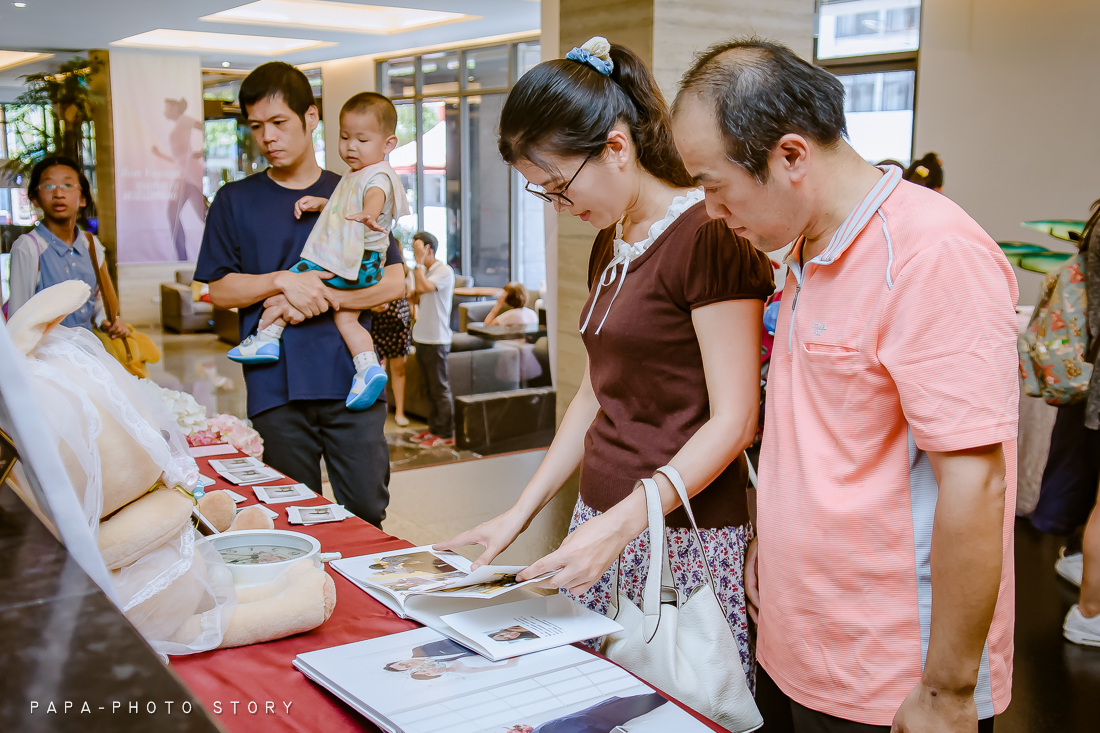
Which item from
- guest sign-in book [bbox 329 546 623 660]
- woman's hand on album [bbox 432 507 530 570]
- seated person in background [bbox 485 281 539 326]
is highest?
woman's hand on album [bbox 432 507 530 570]

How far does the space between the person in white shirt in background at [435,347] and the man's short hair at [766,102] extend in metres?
6.10

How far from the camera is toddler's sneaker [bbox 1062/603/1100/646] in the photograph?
304cm

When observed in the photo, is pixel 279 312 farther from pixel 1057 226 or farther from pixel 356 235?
pixel 1057 226

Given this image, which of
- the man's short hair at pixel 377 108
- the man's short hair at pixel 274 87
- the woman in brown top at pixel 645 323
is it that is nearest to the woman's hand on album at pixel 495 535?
the woman in brown top at pixel 645 323

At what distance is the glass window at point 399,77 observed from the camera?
30.2 feet

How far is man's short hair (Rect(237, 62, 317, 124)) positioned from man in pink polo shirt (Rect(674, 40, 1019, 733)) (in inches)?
64.5

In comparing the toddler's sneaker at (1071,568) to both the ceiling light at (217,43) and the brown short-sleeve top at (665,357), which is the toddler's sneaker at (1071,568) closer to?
the brown short-sleeve top at (665,357)

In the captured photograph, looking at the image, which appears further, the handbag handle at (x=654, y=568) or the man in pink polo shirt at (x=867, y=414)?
the handbag handle at (x=654, y=568)

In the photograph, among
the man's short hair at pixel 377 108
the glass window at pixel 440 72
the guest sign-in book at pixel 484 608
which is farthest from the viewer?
the glass window at pixel 440 72

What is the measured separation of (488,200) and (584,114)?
24.5ft


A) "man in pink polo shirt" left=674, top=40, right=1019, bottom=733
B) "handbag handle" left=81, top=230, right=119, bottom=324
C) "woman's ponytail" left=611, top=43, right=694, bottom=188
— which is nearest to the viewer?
"man in pink polo shirt" left=674, top=40, right=1019, bottom=733


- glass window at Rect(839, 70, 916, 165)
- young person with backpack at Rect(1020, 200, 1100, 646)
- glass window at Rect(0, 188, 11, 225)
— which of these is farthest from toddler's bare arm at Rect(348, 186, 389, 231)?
glass window at Rect(839, 70, 916, 165)

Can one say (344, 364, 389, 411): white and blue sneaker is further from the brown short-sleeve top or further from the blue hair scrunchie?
the blue hair scrunchie

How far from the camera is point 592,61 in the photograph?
4.54 ft
